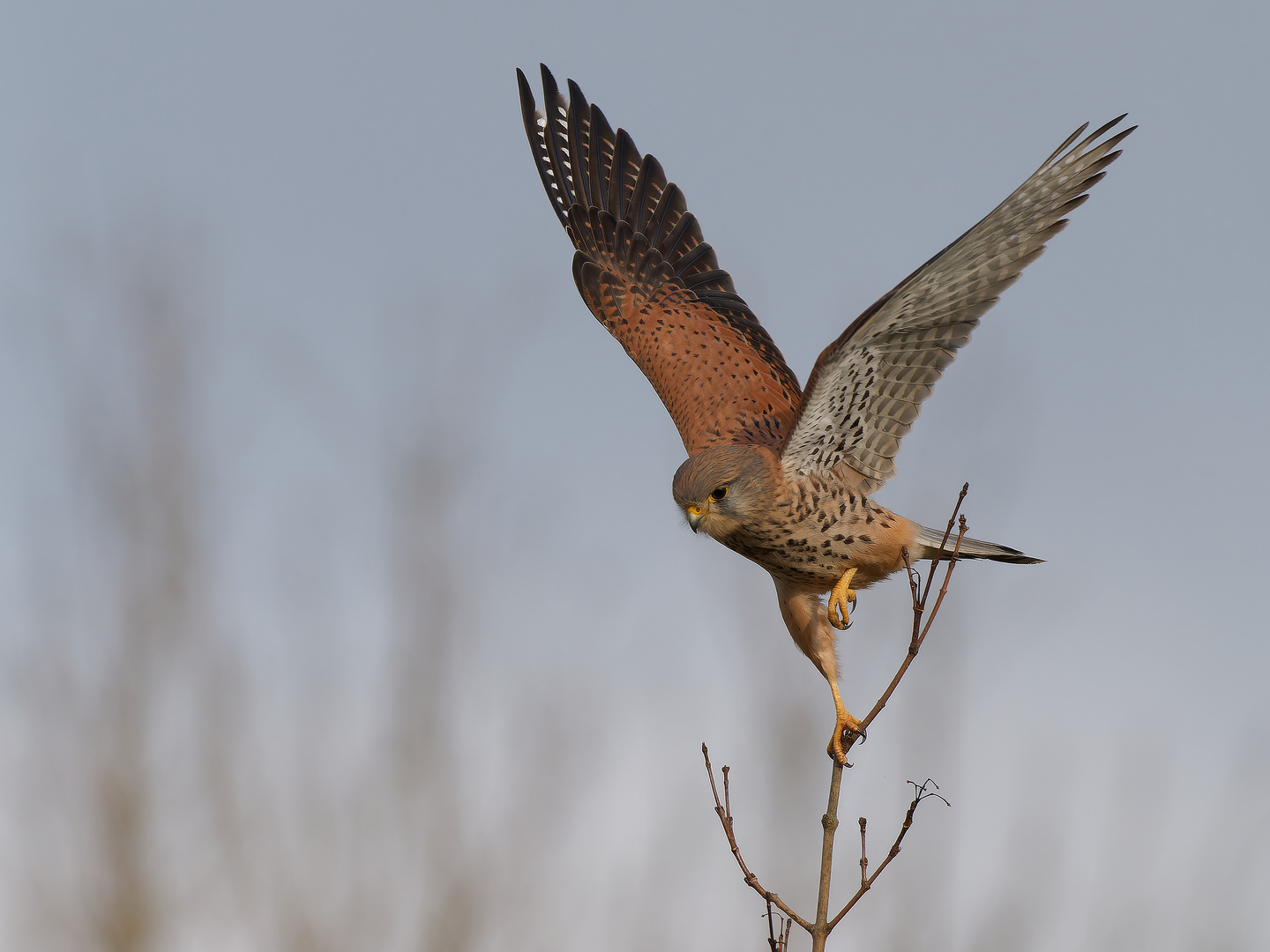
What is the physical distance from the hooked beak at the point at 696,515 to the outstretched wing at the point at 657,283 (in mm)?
572

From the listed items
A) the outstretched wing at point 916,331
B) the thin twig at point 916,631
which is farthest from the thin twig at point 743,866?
the outstretched wing at point 916,331

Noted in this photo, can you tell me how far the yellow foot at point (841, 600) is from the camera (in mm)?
3172

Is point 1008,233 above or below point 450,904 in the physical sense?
above

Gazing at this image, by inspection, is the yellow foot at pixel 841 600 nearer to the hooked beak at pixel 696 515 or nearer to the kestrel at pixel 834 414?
the kestrel at pixel 834 414

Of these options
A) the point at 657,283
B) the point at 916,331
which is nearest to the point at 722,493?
the point at 916,331

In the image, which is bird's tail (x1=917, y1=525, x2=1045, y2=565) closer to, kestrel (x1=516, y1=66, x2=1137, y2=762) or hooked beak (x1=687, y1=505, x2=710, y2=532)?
kestrel (x1=516, y1=66, x2=1137, y2=762)

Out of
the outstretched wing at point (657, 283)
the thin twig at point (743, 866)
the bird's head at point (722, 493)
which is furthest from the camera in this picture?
the outstretched wing at point (657, 283)

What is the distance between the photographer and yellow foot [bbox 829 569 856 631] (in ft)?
10.4

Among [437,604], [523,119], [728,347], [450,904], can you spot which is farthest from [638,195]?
[450,904]

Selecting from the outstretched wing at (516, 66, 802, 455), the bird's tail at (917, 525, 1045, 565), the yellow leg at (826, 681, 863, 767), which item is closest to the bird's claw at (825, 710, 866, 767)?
the yellow leg at (826, 681, 863, 767)

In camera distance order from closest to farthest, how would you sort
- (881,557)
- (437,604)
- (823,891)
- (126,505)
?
(823,891) < (881,557) < (437,604) < (126,505)

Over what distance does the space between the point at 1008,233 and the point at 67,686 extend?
4484mm

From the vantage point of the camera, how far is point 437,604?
4.88m

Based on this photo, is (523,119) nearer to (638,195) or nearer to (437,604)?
(638,195)
